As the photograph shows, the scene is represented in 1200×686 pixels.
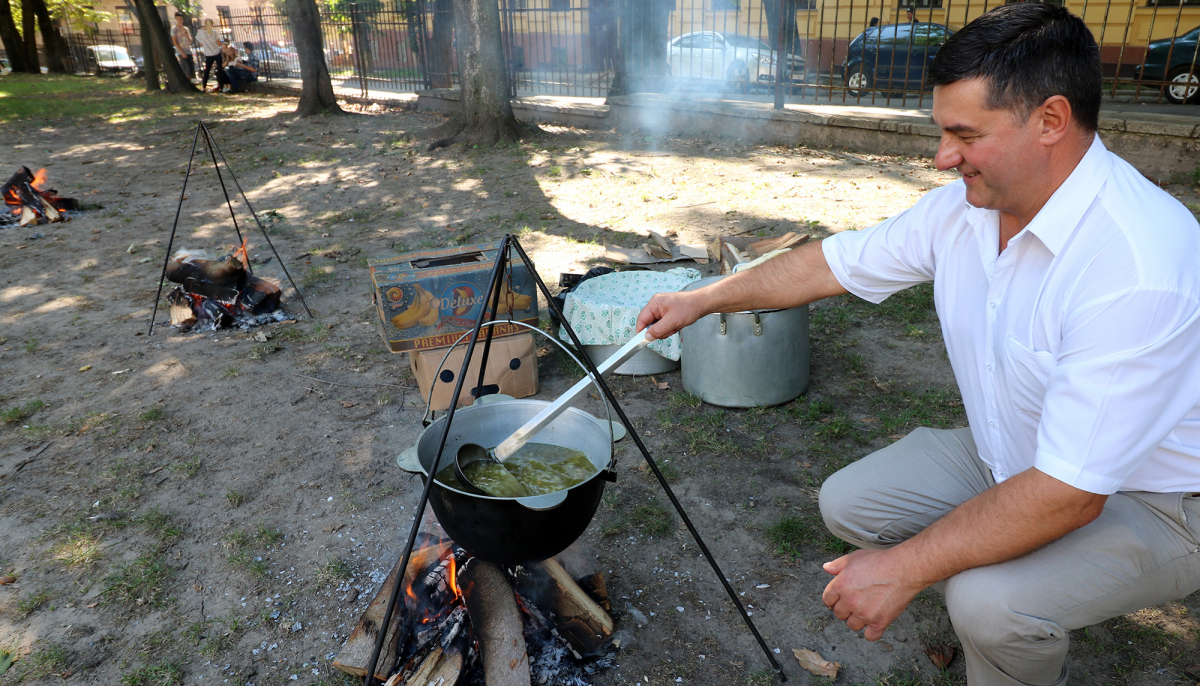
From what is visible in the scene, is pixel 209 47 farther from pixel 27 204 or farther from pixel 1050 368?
pixel 1050 368

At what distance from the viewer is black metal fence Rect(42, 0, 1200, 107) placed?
33.5 feet

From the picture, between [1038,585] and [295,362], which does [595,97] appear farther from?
[1038,585]

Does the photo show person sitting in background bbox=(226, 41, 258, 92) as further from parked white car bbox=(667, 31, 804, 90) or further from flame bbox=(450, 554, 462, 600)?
flame bbox=(450, 554, 462, 600)

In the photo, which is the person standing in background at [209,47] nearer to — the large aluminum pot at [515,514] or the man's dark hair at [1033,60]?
the large aluminum pot at [515,514]

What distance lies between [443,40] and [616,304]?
491 inches

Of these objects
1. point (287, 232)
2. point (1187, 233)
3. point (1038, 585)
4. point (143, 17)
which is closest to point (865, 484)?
point (1038, 585)

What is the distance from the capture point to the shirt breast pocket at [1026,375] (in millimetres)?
1728

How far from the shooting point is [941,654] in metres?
2.35

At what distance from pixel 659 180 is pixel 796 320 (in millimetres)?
4999

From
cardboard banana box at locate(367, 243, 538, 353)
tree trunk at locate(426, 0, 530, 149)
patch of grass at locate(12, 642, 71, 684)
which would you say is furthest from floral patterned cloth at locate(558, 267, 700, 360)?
tree trunk at locate(426, 0, 530, 149)

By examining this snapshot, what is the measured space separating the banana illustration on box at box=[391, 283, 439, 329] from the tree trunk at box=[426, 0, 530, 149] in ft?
21.6

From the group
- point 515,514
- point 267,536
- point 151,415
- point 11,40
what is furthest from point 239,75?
point 515,514

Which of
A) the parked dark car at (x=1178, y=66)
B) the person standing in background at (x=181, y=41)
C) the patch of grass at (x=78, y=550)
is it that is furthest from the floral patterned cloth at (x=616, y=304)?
the person standing in background at (x=181, y=41)

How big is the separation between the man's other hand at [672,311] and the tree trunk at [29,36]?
31355mm
